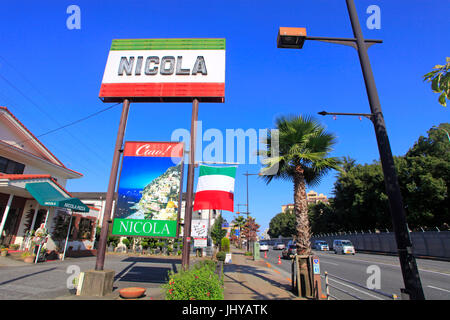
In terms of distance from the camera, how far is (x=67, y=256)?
1906cm

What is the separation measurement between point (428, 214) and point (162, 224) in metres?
38.9

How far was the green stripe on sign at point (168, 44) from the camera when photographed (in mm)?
10250

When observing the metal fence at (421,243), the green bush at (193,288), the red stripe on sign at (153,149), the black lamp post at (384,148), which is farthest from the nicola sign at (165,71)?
the metal fence at (421,243)

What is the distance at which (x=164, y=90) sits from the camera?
9.77 meters

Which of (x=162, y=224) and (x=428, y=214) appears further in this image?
(x=428, y=214)

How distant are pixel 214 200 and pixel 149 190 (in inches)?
107

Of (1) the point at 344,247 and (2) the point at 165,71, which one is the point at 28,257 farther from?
(1) the point at 344,247

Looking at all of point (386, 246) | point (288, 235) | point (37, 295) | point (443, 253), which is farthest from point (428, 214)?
point (288, 235)

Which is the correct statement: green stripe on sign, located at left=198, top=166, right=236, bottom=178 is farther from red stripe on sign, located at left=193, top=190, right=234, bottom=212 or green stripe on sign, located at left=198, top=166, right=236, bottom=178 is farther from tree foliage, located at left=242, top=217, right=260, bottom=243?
tree foliage, located at left=242, top=217, right=260, bottom=243

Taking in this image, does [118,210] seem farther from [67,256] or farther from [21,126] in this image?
[21,126]

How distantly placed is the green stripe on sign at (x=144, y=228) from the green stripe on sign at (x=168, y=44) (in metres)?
7.46

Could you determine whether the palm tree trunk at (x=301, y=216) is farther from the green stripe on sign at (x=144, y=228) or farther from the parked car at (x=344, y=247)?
the parked car at (x=344, y=247)

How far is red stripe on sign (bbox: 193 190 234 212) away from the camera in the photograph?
983cm
